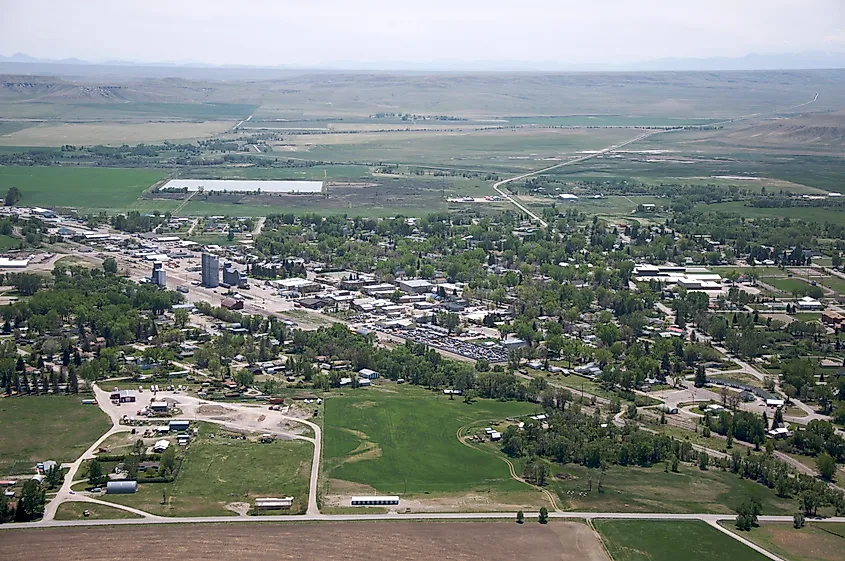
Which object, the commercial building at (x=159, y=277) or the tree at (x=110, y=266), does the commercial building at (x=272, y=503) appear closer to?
the commercial building at (x=159, y=277)

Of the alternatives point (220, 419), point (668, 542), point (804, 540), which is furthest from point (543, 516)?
point (220, 419)

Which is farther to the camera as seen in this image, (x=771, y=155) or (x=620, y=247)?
(x=771, y=155)

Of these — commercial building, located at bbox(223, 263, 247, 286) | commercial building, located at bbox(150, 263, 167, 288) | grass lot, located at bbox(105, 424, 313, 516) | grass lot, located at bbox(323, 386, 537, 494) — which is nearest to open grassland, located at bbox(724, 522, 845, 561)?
grass lot, located at bbox(323, 386, 537, 494)

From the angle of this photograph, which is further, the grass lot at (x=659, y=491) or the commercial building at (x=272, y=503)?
the grass lot at (x=659, y=491)

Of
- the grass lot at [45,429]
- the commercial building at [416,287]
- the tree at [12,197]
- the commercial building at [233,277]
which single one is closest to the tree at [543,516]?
the grass lot at [45,429]

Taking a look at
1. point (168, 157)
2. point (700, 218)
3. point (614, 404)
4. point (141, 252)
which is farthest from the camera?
point (168, 157)

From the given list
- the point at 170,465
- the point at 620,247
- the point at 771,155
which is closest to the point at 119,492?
the point at 170,465

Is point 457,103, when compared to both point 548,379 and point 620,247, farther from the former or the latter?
point 548,379

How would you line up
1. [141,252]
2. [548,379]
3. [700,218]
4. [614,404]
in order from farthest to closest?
[700,218] < [141,252] < [548,379] < [614,404]
